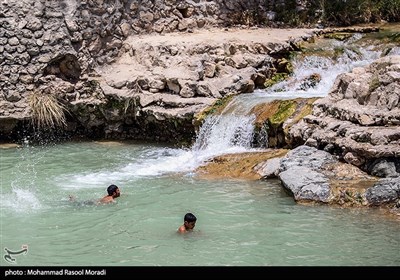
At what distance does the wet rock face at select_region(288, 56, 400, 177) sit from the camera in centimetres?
964

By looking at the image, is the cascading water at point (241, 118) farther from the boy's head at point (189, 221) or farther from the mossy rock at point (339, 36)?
the boy's head at point (189, 221)

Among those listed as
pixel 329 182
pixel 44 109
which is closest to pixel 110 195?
pixel 329 182

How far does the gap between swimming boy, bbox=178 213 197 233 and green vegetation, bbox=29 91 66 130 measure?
701 cm

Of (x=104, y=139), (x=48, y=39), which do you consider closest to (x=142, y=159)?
(x=104, y=139)

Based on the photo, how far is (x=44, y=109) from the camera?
1411 cm

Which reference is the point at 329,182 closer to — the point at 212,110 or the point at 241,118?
the point at 241,118

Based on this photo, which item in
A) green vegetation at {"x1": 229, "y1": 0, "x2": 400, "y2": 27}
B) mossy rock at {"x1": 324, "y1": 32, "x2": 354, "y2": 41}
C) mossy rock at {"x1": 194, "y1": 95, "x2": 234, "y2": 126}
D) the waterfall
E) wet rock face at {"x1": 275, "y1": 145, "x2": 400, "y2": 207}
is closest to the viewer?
wet rock face at {"x1": 275, "y1": 145, "x2": 400, "y2": 207}

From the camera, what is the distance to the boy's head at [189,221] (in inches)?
315

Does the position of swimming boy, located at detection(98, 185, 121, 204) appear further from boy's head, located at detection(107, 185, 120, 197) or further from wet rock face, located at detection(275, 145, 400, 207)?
wet rock face, located at detection(275, 145, 400, 207)

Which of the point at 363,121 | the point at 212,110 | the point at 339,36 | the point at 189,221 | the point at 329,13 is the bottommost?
the point at 189,221

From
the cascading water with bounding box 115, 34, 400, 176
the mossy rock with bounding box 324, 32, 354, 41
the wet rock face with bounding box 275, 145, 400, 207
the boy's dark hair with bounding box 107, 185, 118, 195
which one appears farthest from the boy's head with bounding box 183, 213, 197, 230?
the mossy rock with bounding box 324, 32, 354, 41

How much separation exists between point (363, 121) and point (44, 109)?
7521 mm

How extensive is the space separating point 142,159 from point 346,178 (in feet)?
15.3
